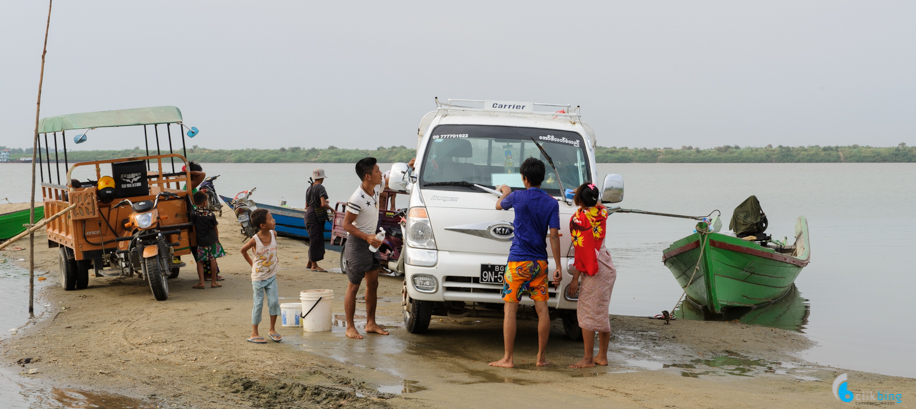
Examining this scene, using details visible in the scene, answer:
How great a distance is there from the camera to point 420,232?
662cm

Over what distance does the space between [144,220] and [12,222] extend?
918 cm

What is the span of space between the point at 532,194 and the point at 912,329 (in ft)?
28.2

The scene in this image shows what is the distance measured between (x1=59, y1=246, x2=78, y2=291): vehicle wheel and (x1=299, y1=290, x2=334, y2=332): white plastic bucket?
4.66 m

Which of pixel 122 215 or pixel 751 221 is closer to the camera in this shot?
pixel 122 215

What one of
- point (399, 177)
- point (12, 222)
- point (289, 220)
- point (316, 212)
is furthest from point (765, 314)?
point (12, 222)

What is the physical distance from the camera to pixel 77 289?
10305mm

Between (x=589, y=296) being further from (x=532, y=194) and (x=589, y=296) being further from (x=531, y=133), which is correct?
(x=531, y=133)

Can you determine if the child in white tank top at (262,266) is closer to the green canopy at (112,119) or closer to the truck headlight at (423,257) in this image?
the truck headlight at (423,257)

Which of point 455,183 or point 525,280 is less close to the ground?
point 455,183

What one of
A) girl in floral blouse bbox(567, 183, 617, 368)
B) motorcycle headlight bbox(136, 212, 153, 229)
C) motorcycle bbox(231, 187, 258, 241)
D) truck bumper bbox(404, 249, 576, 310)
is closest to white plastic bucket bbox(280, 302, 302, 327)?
truck bumper bbox(404, 249, 576, 310)

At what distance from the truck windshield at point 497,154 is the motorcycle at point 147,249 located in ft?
13.4

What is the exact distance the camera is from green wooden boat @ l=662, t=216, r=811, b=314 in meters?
11.3

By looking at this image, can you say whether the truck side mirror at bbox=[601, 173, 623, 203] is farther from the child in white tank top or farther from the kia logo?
the child in white tank top

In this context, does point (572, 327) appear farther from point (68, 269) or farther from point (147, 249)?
point (68, 269)
